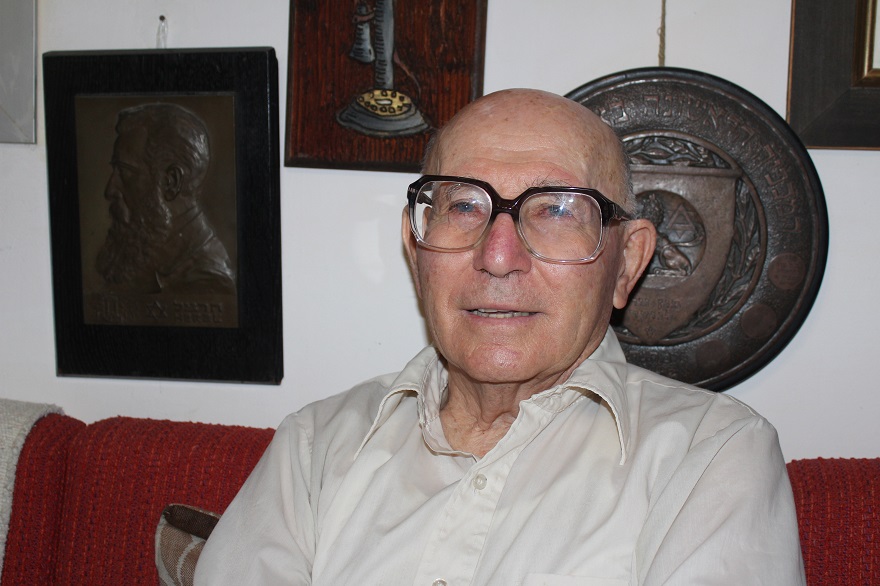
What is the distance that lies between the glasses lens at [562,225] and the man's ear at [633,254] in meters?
0.15

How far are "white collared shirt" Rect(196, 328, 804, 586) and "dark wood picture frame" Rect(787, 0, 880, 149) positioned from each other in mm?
658

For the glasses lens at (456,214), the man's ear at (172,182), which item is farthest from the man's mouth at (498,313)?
the man's ear at (172,182)

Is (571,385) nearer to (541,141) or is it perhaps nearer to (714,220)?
(541,141)

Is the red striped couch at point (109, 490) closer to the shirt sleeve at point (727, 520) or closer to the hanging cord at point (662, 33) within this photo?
the shirt sleeve at point (727, 520)

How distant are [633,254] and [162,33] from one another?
117 cm

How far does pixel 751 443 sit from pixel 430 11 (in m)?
1.07

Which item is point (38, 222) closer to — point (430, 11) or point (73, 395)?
point (73, 395)

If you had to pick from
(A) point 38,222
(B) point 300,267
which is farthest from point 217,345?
(A) point 38,222

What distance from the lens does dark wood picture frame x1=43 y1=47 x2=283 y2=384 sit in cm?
163

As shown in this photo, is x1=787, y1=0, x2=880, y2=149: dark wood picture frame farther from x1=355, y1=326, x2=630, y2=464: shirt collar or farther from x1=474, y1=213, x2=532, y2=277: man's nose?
x1=474, y1=213, x2=532, y2=277: man's nose

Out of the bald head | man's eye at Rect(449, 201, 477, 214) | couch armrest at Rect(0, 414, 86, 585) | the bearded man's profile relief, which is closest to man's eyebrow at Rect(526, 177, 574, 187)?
the bald head

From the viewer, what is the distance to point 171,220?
1669 millimetres

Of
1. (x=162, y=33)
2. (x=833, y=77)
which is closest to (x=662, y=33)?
(x=833, y=77)

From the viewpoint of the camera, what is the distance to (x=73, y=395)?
5.87ft
